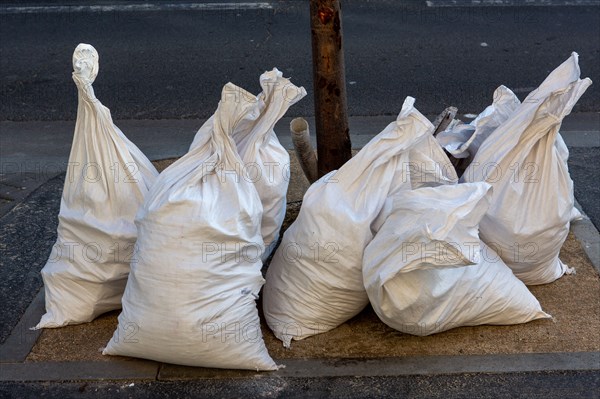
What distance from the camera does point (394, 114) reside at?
656 cm

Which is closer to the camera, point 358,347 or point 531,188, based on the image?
point 358,347

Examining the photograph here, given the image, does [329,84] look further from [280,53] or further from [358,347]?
[280,53]

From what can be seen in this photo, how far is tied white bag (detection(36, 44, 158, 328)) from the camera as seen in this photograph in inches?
143

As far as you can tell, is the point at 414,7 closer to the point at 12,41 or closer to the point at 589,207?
the point at 12,41

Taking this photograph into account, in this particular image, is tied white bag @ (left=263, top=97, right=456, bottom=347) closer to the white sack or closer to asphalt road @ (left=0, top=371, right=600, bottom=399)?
asphalt road @ (left=0, top=371, right=600, bottom=399)

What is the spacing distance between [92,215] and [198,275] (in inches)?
26.9

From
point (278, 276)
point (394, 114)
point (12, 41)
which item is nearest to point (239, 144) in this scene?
point (278, 276)

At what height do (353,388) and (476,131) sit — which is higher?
(476,131)

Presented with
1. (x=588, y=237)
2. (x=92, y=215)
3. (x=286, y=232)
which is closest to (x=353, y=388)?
(x=286, y=232)

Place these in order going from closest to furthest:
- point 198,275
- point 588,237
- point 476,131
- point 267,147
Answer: point 198,275 → point 267,147 → point 476,131 → point 588,237

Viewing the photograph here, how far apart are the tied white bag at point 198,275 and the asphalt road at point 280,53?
127 inches

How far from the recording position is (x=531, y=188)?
3.74m

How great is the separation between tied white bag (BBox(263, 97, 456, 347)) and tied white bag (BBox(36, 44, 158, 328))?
67 centimetres

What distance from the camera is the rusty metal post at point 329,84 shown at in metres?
4.06
